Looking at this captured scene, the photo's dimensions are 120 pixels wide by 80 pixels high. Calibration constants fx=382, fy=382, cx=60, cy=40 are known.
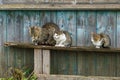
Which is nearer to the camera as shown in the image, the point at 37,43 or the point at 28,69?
the point at 37,43

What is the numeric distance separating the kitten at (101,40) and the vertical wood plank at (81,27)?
13.7 inches

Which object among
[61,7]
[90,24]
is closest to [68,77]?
[90,24]

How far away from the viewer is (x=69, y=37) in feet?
20.0

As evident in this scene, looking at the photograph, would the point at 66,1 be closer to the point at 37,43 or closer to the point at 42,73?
the point at 37,43

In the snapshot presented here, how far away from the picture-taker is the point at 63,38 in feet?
19.8

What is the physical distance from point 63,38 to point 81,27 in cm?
43

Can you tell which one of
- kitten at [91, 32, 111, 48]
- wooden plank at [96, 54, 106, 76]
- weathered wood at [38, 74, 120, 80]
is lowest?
weathered wood at [38, 74, 120, 80]

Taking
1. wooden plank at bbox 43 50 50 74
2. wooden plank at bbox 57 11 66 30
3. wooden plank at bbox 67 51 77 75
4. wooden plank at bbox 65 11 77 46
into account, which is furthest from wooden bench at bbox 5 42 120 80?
wooden plank at bbox 57 11 66 30

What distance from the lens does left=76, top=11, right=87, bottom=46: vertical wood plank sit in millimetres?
6270

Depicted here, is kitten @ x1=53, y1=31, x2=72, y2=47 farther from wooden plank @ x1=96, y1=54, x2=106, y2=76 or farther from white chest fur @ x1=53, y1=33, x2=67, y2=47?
wooden plank @ x1=96, y1=54, x2=106, y2=76

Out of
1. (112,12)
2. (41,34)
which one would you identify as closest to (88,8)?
(112,12)

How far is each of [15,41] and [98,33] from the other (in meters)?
1.45

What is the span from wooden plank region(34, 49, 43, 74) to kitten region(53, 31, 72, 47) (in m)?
0.34

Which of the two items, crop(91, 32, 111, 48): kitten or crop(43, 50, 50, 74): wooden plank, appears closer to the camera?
crop(91, 32, 111, 48): kitten
